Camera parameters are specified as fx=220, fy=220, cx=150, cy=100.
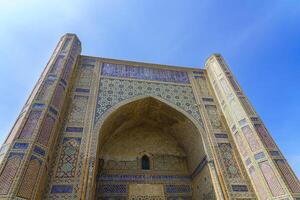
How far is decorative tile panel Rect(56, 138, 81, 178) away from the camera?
4.74 metres

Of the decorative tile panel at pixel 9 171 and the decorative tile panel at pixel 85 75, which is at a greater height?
the decorative tile panel at pixel 85 75

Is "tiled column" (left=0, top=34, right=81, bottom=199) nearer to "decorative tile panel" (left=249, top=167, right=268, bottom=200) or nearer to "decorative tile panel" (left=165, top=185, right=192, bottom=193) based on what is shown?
"decorative tile panel" (left=165, top=185, right=192, bottom=193)

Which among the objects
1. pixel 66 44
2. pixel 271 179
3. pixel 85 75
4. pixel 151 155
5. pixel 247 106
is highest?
pixel 66 44

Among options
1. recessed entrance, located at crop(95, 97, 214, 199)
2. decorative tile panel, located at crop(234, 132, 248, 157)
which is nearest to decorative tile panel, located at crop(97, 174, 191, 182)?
recessed entrance, located at crop(95, 97, 214, 199)

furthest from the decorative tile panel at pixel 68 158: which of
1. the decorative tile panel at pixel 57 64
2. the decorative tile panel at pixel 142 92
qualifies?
the decorative tile panel at pixel 57 64

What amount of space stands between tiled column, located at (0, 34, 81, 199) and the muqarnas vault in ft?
0.06

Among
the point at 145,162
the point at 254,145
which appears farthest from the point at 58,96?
the point at 254,145

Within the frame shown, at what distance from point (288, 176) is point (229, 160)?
4.49 feet

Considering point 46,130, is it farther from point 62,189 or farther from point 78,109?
point 78,109

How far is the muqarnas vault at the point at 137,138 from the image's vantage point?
14.7 feet

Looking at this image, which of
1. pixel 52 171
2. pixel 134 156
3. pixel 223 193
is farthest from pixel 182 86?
pixel 52 171

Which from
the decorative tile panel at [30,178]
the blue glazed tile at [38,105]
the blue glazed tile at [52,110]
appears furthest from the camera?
the blue glazed tile at [52,110]

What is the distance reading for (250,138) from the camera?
5.58 m

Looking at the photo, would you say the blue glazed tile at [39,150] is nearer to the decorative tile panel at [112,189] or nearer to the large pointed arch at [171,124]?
the large pointed arch at [171,124]
